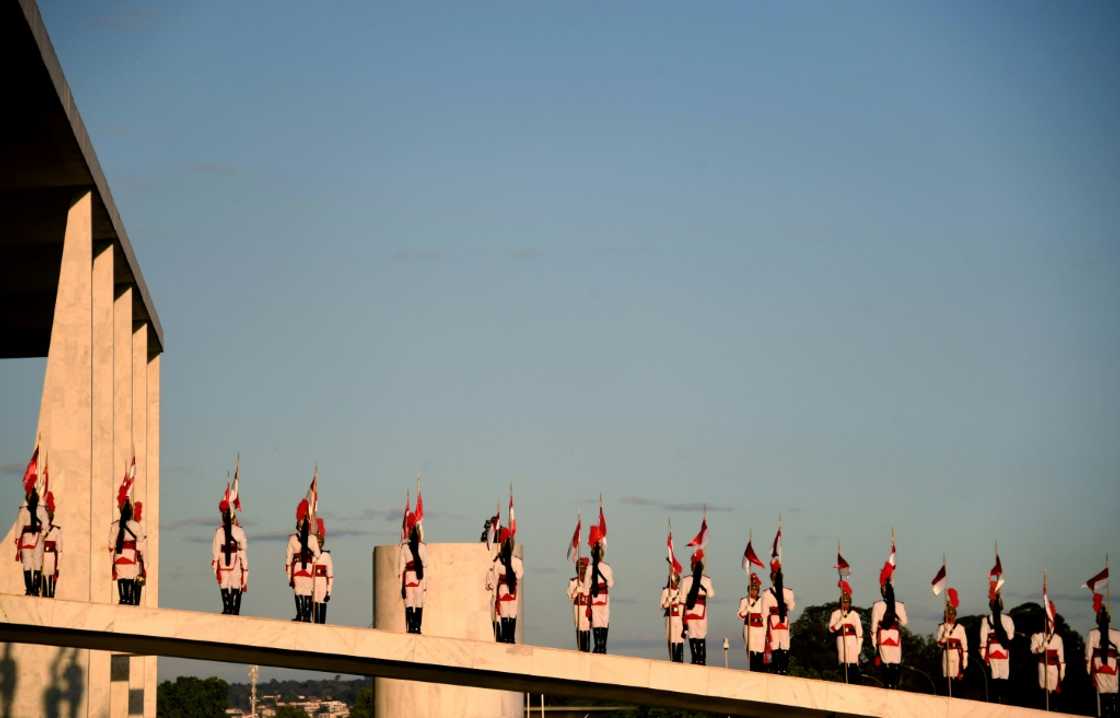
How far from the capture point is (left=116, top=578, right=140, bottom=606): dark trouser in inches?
1082

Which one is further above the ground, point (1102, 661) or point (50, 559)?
point (50, 559)

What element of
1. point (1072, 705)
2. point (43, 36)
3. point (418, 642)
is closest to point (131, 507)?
point (418, 642)

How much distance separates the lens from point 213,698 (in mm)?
129125


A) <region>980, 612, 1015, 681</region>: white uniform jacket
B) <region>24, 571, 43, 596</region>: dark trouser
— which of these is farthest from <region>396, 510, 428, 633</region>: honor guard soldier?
<region>980, 612, 1015, 681</region>: white uniform jacket

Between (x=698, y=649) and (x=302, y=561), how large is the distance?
6503 millimetres

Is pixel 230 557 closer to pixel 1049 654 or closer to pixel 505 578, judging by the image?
pixel 505 578

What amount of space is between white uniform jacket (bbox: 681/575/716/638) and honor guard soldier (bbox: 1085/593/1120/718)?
21.8ft

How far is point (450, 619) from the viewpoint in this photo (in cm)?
3341

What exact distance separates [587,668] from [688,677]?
152 centimetres

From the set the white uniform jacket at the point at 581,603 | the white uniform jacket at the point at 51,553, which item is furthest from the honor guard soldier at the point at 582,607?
the white uniform jacket at the point at 51,553

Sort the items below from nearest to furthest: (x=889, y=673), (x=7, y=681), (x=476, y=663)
A: (x=476, y=663), (x=889, y=673), (x=7, y=681)

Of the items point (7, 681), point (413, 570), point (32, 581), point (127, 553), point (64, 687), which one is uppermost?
point (127, 553)

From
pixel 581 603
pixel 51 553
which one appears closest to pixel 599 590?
pixel 581 603

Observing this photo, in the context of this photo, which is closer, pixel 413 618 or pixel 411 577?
pixel 411 577
